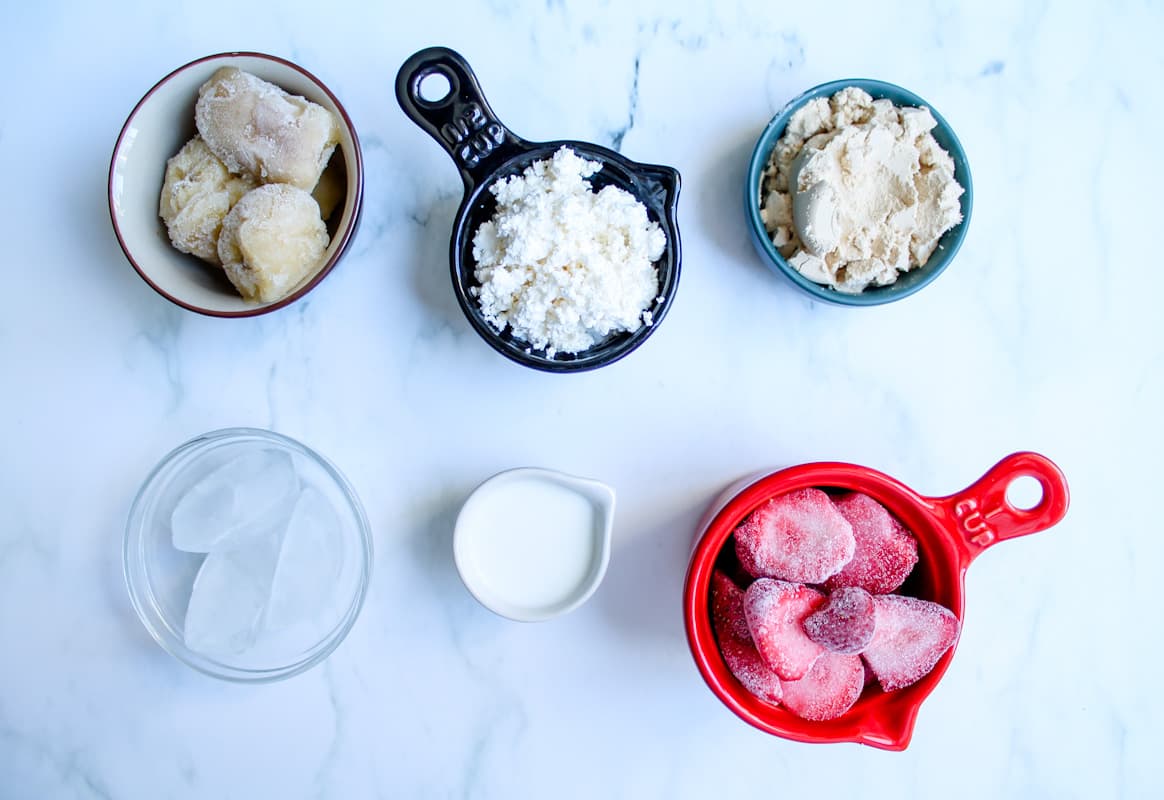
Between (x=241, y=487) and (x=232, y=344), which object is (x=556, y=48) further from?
(x=241, y=487)

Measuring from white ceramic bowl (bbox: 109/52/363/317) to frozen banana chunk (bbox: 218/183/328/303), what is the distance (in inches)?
0.6

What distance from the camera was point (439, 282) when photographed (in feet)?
3.31

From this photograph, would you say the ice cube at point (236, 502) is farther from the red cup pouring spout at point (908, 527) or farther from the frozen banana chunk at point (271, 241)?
the red cup pouring spout at point (908, 527)

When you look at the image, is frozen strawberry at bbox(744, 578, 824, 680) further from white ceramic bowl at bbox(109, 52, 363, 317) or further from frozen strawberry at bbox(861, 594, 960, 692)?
white ceramic bowl at bbox(109, 52, 363, 317)

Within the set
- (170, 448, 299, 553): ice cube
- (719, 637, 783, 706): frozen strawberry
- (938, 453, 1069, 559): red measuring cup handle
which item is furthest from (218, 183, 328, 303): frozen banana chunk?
(938, 453, 1069, 559): red measuring cup handle

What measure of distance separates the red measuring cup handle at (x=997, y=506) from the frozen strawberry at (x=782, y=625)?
18cm

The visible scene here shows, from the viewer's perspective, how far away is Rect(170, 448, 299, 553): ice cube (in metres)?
1.00

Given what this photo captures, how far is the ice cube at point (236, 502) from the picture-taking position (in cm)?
100

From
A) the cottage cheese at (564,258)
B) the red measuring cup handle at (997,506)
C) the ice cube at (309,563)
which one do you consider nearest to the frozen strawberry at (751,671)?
the red measuring cup handle at (997,506)

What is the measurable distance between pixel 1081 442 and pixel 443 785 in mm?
918

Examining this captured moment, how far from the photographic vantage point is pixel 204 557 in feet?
3.43

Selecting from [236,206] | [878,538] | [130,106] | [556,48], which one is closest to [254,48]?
[130,106]

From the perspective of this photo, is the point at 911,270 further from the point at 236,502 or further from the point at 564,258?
the point at 236,502

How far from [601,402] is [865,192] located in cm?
39
